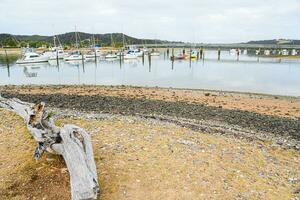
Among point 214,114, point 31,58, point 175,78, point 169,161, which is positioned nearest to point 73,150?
point 169,161

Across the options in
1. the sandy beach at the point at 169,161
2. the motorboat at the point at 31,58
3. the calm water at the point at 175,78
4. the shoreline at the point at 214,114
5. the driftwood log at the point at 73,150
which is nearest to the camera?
the driftwood log at the point at 73,150

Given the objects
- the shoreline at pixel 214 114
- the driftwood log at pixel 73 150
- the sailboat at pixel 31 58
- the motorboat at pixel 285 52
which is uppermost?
the motorboat at pixel 285 52

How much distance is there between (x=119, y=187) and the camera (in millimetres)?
7344

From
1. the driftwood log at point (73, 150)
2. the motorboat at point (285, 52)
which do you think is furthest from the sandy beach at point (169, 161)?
the motorboat at point (285, 52)

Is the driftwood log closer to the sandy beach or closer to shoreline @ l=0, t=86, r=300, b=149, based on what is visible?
the sandy beach

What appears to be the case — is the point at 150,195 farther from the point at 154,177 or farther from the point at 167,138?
the point at 167,138

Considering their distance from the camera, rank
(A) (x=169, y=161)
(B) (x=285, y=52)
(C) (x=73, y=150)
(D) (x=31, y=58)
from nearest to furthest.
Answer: (C) (x=73, y=150) → (A) (x=169, y=161) → (D) (x=31, y=58) → (B) (x=285, y=52)

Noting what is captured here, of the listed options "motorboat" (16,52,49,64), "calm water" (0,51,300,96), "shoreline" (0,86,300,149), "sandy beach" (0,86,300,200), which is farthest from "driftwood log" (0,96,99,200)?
"motorboat" (16,52,49,64)

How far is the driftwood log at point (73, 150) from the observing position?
6.07 m

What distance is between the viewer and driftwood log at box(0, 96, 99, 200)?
6066mm

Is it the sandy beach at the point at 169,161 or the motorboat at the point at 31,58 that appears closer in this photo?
the sandy beach at the point at 169,161

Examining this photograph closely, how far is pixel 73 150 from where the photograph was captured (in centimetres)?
729

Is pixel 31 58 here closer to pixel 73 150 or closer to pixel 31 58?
pixel 31 58

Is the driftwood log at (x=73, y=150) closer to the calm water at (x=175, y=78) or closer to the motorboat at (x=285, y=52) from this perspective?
the calm water at (x=175, y=78)
